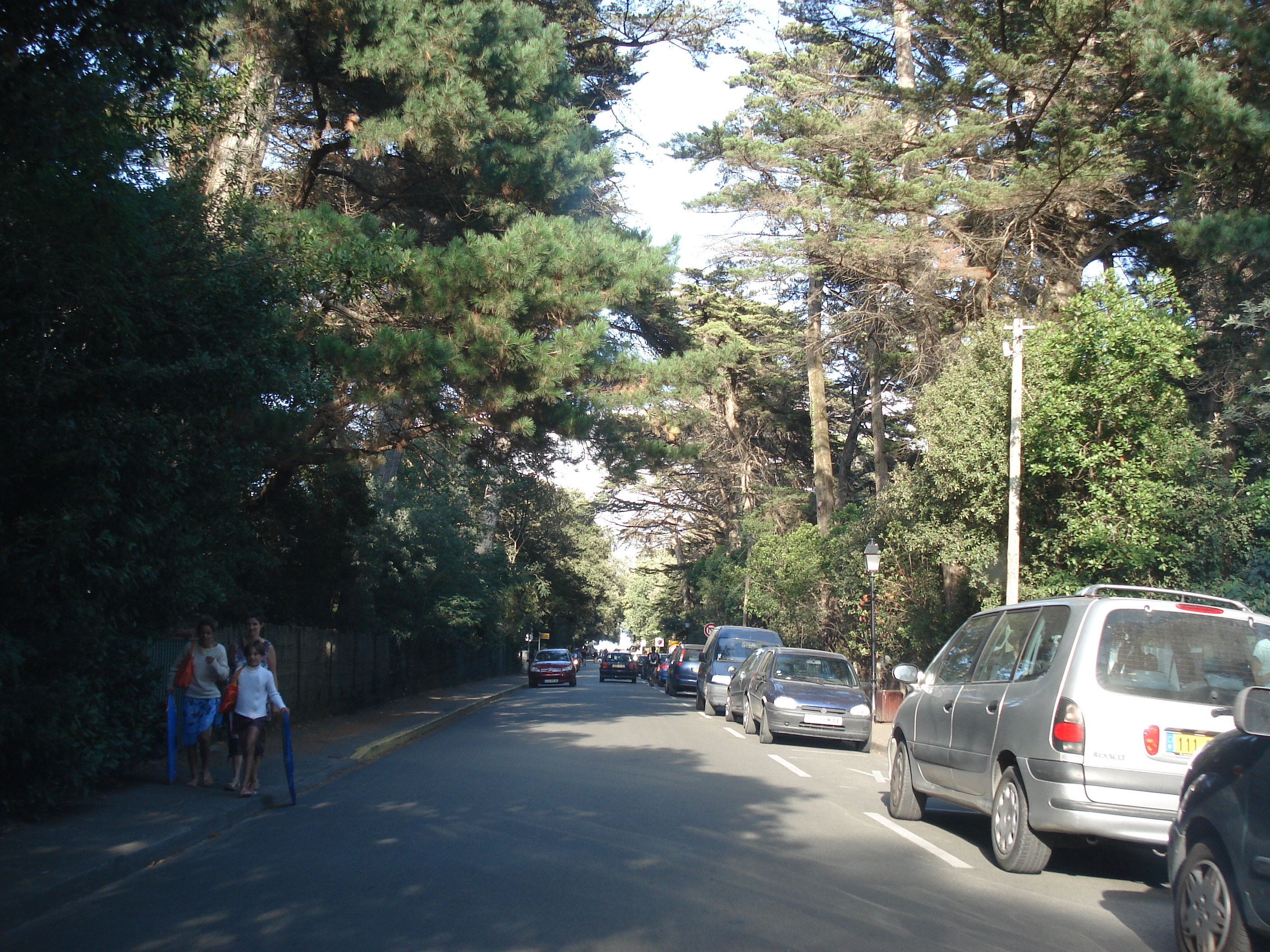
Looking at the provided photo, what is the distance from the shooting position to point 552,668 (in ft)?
136

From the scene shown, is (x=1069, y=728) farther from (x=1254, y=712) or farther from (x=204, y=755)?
(x=204, y=755)

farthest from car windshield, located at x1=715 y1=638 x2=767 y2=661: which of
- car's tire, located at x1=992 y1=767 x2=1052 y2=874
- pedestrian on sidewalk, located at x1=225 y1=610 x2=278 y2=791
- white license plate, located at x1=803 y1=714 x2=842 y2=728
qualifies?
car's tire, located at x1=992 y1=767 x2=1052 y2=874

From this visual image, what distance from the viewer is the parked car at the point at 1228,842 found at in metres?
4.56

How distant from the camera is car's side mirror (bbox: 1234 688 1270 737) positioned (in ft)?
14.9

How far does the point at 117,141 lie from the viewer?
24.4 ft

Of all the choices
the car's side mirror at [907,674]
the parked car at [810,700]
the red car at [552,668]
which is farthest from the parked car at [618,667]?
the car's side mirror at [907,674]

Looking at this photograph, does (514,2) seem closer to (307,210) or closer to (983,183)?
(307,210)

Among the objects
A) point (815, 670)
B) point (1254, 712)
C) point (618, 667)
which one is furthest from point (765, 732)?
point (618, 667)

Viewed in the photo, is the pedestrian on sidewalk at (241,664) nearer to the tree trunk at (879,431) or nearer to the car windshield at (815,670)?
the car windshield at (815,670)

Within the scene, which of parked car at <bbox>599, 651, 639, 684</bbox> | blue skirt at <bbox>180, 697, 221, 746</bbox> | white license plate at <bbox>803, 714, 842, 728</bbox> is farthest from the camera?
parked car at <bbox>599, 651, 639, 684</bbox>

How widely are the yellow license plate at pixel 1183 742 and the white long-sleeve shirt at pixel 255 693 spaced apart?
7819mm

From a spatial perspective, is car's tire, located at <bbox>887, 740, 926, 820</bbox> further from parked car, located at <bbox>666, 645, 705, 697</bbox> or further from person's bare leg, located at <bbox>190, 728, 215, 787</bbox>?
parked car, located at <bbox>666, 645, 705, 697</bbox>

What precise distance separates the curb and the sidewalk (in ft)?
0.12

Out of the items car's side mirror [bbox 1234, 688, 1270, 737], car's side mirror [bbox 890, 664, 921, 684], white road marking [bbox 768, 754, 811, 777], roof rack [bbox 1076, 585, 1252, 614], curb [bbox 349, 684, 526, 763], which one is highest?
roof rack [bbox 1076, 585, 1252, 614]
